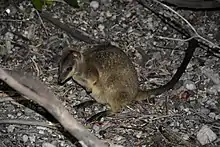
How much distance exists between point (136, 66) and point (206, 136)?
28.4 inches

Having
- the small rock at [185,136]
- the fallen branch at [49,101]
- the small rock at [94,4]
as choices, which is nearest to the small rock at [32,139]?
the small rock at [185,136]

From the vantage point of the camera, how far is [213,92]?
3.17 metres

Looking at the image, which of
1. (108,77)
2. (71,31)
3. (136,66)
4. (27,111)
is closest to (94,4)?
(71,31)

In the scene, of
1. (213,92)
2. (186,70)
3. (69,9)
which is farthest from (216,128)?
(69,9)

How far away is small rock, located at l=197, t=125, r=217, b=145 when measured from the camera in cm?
287

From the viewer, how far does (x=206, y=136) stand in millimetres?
2889

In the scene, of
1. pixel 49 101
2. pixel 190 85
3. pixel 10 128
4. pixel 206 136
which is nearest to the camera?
pixel 49 101

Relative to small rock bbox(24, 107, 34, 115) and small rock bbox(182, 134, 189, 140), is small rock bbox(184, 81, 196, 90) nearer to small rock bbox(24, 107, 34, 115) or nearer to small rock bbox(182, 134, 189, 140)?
small rock bbox(182, 134, 189, 140)

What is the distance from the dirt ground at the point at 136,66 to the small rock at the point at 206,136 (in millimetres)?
15

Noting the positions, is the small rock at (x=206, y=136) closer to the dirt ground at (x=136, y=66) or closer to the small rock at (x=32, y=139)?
the dirt ground at (x=136, y=66)

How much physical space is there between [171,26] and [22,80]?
2.57 meters

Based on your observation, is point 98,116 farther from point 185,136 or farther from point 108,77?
point 185,136

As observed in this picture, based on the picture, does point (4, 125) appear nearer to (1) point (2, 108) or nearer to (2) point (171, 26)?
(1) point (2, 108)

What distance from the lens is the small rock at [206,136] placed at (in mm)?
2866
